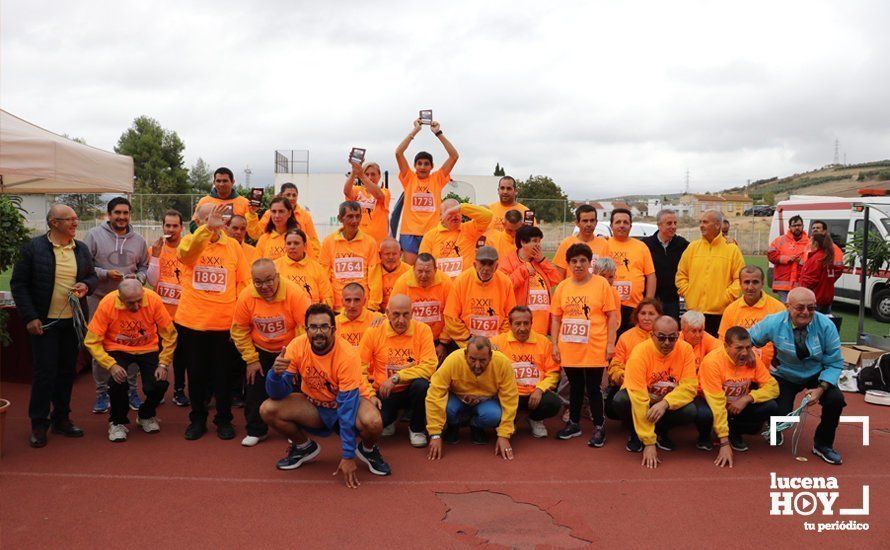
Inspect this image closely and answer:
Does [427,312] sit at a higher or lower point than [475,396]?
higher

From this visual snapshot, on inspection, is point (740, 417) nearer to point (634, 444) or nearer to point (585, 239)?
point (634, 444)

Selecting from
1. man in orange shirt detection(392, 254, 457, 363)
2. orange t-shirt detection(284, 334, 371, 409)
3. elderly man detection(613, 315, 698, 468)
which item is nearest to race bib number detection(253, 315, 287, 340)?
orange t-shirt detection(284, 334, 371, 409)

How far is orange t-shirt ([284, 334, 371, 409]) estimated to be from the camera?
4.62 metres

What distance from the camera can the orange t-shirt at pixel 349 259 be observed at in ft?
21.1

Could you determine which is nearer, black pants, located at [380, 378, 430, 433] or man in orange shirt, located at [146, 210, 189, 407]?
black pants, located at [380, 378, 430, 433]

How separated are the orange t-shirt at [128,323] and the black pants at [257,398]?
93cm

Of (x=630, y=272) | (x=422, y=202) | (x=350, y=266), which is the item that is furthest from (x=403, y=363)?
(x=422, y=202)

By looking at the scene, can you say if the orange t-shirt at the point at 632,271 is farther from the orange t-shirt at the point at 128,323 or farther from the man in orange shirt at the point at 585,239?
the orange t-shirt at the point at 128,323

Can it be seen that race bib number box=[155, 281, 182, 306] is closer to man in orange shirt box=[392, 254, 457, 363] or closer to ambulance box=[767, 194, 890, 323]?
man in orange shirt box=[392, 254, 457, 363]

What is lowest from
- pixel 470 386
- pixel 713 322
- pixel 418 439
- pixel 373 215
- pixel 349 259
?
pixel 418 439

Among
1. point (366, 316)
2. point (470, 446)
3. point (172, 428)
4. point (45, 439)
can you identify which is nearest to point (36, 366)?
point (45, 439)

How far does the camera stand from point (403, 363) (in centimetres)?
555

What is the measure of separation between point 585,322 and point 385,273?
1.99 m

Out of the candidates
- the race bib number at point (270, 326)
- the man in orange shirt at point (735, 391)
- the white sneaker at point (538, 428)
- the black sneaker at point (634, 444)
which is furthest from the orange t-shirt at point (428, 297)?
the man in orange shirt at point (735, 391)
